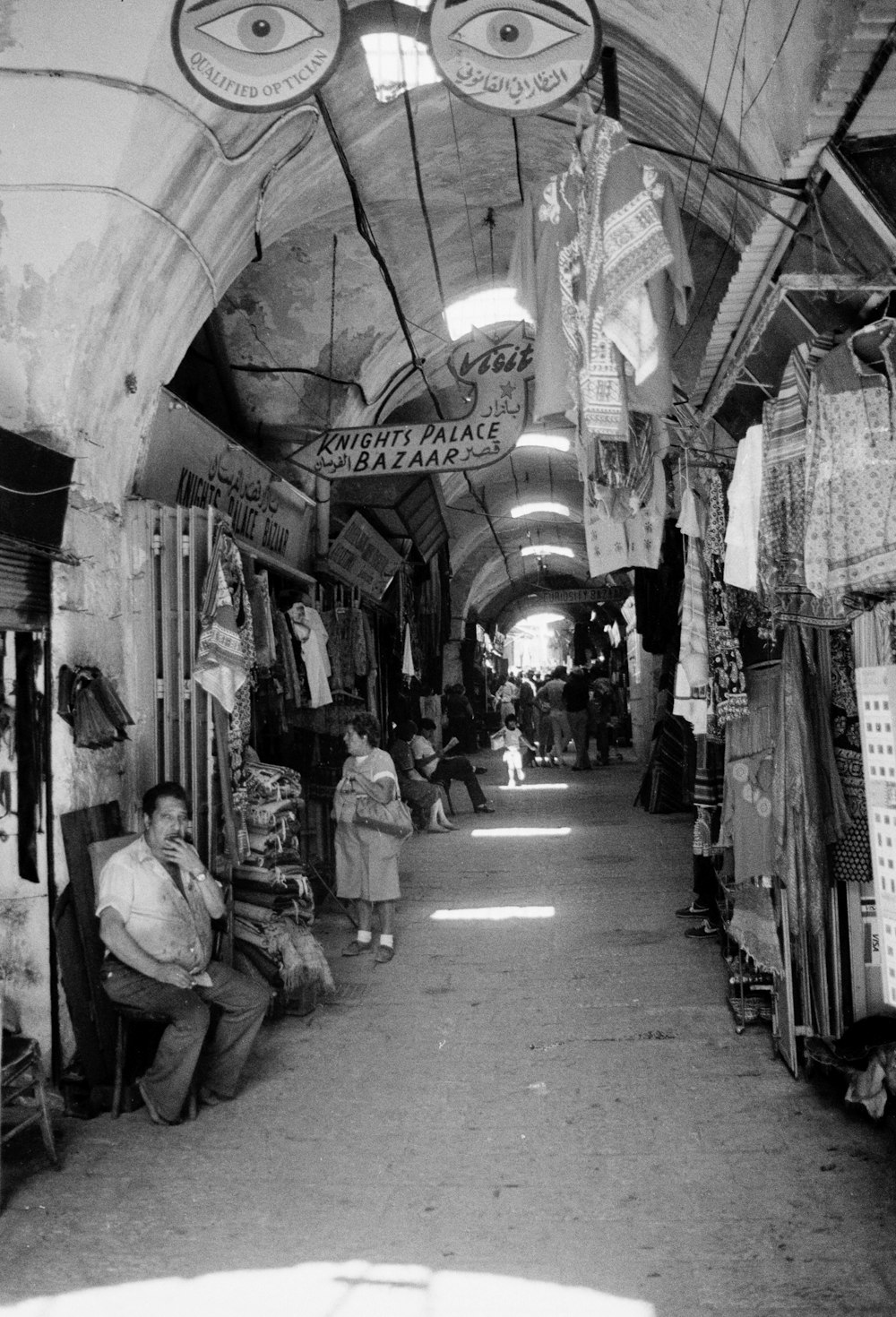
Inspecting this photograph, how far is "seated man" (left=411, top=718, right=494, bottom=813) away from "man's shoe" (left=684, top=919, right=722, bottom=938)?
4783 mm

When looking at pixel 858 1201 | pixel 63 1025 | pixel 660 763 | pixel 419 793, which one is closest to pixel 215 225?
pixel 63 1025

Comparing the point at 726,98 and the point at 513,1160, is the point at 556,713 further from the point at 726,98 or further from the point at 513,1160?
the point at 513,1160

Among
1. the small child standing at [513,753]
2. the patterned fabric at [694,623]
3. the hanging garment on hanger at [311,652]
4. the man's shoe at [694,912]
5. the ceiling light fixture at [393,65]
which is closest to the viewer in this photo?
the patterned fabric at [694,623]

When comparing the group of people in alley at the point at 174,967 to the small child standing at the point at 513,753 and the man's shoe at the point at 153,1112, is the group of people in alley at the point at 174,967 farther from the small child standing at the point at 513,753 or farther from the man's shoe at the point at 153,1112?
the small child standing at the point at 513,753

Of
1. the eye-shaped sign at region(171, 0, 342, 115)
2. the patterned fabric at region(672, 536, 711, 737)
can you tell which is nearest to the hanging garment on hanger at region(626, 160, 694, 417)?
the eye-shaped sign at region(171, 0, 342, 115)

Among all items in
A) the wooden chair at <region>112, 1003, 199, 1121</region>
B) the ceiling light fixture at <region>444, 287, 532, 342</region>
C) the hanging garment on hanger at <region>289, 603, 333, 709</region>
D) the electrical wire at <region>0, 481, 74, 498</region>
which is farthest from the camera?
the ceiling light fixture at <region>444, 287, 532, 342</region>

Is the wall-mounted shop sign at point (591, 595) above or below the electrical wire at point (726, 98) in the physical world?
above

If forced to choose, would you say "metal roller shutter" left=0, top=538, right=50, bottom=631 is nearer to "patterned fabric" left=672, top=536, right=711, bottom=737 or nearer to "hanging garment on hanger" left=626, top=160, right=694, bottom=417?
"hanging garment on hanger" left=626, top=160, right=694, bottom=417

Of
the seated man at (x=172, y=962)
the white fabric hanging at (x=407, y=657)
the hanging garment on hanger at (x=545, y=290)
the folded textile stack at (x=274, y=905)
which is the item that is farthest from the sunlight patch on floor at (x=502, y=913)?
the white fabric hanging at (x=407, y=657)

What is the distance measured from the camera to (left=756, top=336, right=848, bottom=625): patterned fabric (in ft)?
11.0

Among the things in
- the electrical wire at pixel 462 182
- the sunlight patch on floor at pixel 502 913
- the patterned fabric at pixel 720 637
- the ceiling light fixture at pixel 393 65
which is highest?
the electrical wire at pixel 462 182

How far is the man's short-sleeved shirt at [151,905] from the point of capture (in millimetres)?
4199

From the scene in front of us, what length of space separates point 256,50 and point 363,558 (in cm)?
747

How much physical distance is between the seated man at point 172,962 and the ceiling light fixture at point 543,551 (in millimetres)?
20800
